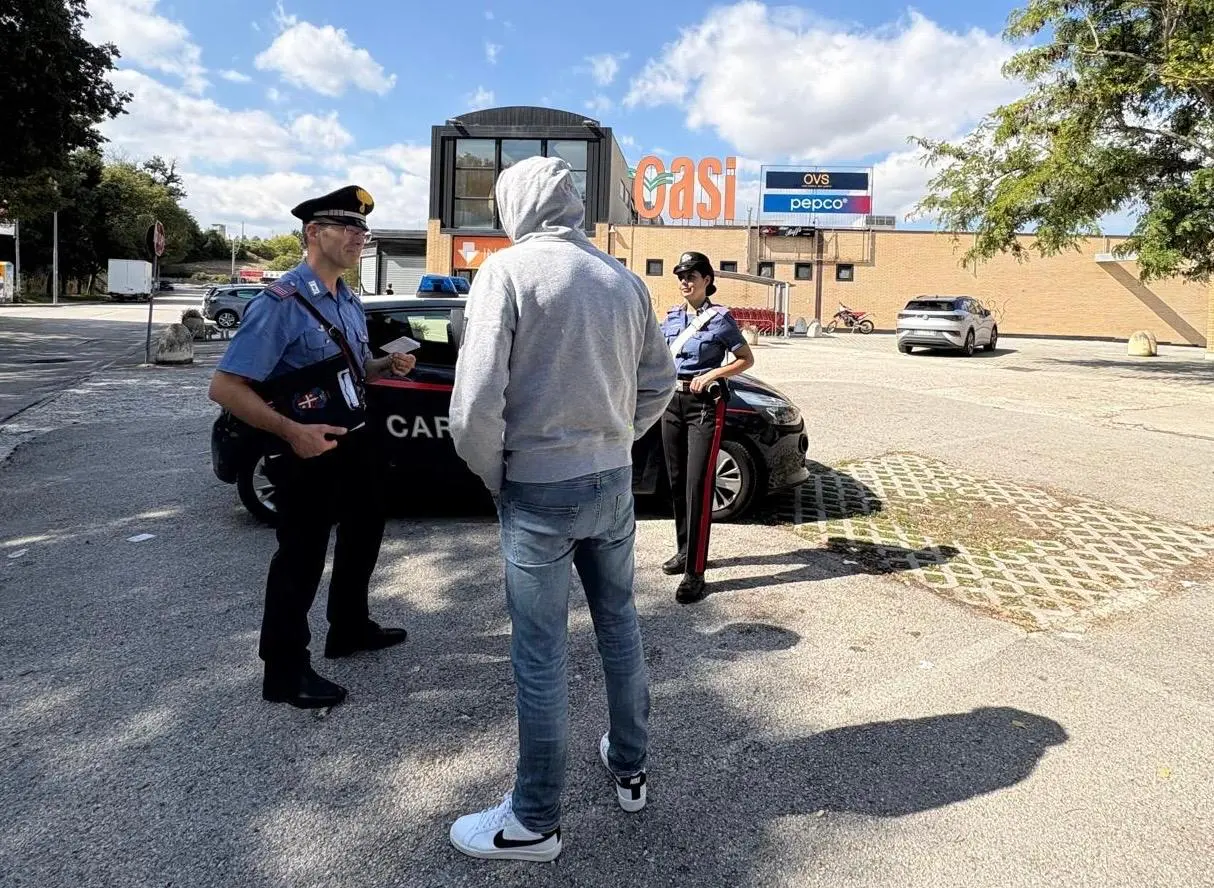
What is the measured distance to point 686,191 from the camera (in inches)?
1612

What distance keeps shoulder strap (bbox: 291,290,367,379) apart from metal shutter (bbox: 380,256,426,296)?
140 feet

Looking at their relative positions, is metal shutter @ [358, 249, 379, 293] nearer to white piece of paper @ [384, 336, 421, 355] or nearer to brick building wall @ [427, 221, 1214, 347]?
brick building wall @ [427, 221, 1214, 347]

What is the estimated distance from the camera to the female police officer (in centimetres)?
436

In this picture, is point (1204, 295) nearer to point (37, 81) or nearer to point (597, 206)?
point (597, 206)

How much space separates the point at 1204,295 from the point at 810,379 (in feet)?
91.8

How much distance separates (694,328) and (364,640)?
2189 mm

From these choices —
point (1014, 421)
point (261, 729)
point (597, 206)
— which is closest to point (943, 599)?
point (261, 729)

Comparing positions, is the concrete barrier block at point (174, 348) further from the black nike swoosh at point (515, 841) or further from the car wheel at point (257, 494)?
the black nike swoosh at point (515, 841)

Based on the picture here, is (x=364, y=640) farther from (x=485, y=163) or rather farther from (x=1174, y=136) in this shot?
(x=485, y=163)

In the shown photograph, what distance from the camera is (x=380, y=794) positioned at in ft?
8.46

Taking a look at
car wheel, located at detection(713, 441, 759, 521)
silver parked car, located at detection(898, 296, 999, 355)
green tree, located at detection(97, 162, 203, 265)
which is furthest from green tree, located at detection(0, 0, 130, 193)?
green tree, located at detection(97, 162, 203, 265)

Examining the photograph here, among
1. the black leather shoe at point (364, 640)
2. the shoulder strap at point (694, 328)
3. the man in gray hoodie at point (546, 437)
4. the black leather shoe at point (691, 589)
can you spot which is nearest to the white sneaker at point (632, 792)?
the man in gray hoodie at point (546, 437)

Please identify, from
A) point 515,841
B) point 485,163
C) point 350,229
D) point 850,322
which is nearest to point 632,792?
point 515,841

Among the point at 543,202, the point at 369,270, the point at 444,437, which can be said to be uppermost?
the point at 369,270
